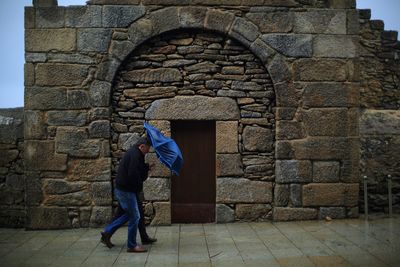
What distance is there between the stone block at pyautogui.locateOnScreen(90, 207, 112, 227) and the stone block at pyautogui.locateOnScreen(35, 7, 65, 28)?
119 inches

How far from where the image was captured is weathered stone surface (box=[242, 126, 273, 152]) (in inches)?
282

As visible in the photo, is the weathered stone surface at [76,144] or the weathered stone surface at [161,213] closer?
the weathered stone surface at [76,144]

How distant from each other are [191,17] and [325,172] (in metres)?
3.36

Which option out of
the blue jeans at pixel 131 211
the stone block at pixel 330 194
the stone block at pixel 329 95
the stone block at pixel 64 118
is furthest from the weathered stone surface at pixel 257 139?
the stone block at pixel 64 118

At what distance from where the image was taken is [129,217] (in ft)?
18.3

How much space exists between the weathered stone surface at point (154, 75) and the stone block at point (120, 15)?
0.80 metres

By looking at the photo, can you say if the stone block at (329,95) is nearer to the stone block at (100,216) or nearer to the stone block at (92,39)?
the stone block at (92,39)

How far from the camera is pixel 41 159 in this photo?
6.94m

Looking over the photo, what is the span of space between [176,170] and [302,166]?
2.35 metres

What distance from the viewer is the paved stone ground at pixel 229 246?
502cm

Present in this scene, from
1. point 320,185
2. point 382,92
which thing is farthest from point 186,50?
point 382,92

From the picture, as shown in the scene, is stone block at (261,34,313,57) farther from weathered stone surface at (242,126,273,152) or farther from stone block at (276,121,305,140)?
weathered stone surface at (242,126,273,152)

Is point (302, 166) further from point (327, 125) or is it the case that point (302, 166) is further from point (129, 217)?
point (129, 217)

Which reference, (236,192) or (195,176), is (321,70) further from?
(195,176)
